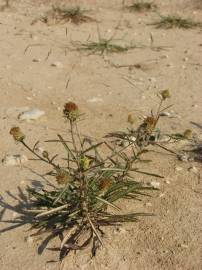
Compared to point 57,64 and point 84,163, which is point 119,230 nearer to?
point 84,163

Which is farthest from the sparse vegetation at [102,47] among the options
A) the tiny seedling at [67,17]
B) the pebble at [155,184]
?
the pebble at [155,184]

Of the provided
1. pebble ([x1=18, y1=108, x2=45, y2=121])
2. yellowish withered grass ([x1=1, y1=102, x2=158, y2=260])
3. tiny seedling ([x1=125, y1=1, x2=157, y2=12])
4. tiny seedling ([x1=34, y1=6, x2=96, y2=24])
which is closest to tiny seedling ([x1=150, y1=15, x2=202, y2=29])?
tiny seedling ([x1=125, y1=1, x2=157, y2=12])

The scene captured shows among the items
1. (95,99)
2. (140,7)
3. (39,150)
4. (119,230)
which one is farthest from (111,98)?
(140,7)

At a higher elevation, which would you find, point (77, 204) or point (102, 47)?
point (77, 204)

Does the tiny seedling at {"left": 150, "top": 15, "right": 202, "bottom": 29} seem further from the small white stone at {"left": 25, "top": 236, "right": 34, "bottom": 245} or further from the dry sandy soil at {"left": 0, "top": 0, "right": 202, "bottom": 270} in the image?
the small white stone at {"left": 25, "top": 236, "right": 34, "bottom": 245}

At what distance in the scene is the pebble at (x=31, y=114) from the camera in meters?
2.69

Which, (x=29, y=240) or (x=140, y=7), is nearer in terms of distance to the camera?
(x=29, y=240)

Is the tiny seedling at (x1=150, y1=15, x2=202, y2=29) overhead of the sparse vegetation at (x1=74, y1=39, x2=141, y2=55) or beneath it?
beneath

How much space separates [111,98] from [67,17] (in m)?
1.48

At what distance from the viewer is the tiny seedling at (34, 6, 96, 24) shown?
4.17 m

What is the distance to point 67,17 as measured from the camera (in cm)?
420

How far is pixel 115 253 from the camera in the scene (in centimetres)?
179

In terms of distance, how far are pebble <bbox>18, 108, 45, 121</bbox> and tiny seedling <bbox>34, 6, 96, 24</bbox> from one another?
63.2 inches

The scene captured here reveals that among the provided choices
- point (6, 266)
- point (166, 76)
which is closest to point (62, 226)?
point (6, 266)
